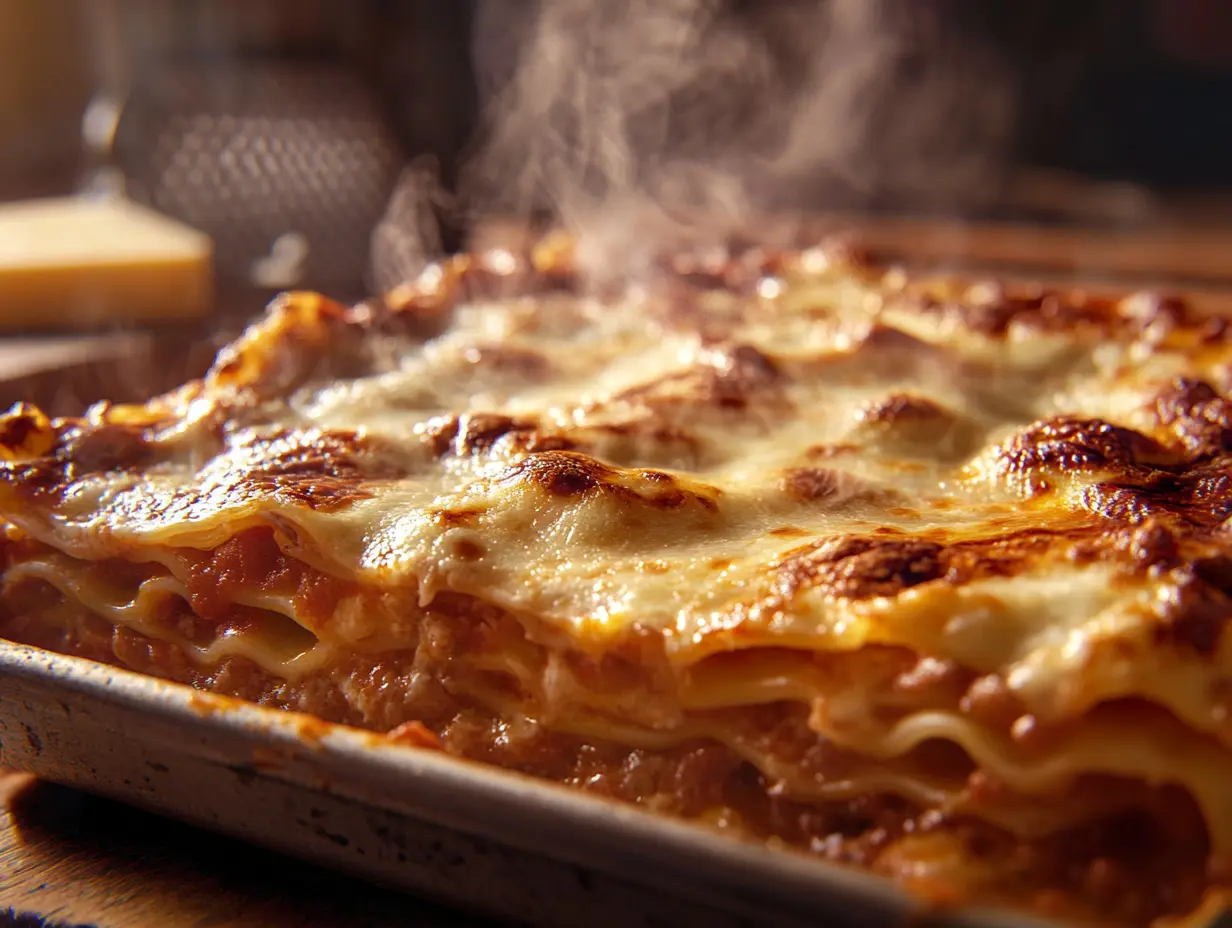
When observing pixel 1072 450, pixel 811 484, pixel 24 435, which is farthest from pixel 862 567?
pixel 24 435

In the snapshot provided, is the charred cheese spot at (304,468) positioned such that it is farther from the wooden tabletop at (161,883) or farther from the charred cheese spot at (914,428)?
the charred cheese spot at (914,428)

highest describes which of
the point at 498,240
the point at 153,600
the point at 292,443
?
the point at 292,443

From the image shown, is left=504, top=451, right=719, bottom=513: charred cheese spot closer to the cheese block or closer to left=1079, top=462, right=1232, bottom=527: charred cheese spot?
left=1079, top=462, right=1232, bottom=527: charred cheese spot

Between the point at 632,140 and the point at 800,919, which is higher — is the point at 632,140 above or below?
below

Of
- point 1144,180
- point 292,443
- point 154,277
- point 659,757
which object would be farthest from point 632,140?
point 659,757

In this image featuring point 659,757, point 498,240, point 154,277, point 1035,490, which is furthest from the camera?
point 498,240

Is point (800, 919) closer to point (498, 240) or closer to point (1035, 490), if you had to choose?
point (1035, 490)

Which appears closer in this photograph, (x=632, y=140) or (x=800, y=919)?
(x=800, y=919)
